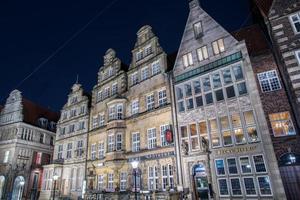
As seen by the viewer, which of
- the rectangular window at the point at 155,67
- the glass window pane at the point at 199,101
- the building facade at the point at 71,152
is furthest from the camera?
the building facade at the point at 71,152

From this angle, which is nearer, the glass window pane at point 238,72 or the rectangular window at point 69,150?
the glass window pane at point 238,72

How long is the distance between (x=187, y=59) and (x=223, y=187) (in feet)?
39.4

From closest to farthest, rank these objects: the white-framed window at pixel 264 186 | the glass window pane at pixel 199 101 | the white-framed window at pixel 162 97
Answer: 1. the white-framed window at pixel 264 186
2. the glass window pane at pixel 199 101
3. the white-framed window at pixel 162 97

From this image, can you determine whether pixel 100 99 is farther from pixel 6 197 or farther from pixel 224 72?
pixel 6 197

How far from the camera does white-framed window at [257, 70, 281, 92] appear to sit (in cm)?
1640

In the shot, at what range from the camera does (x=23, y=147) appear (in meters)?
34.7

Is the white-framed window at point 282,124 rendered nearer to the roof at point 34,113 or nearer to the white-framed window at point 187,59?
the white-framed window at point 187,59

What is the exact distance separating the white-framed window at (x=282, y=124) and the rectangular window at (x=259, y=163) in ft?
7.09

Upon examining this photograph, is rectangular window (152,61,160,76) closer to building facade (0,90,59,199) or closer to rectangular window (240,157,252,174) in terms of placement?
rectangular window (240,157,252,174)

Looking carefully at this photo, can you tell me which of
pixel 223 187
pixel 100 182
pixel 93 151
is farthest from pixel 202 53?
pixel 100 182

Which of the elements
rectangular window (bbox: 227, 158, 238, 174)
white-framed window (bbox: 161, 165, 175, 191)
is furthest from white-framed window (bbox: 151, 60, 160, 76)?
rectangular window (bbox: 227, 158, 238, 174)

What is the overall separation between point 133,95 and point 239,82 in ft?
40.1

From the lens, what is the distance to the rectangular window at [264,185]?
1409 centimetres

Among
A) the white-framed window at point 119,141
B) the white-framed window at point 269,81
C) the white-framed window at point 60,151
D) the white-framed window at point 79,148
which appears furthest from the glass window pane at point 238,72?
the white-framed window at point 60,151
